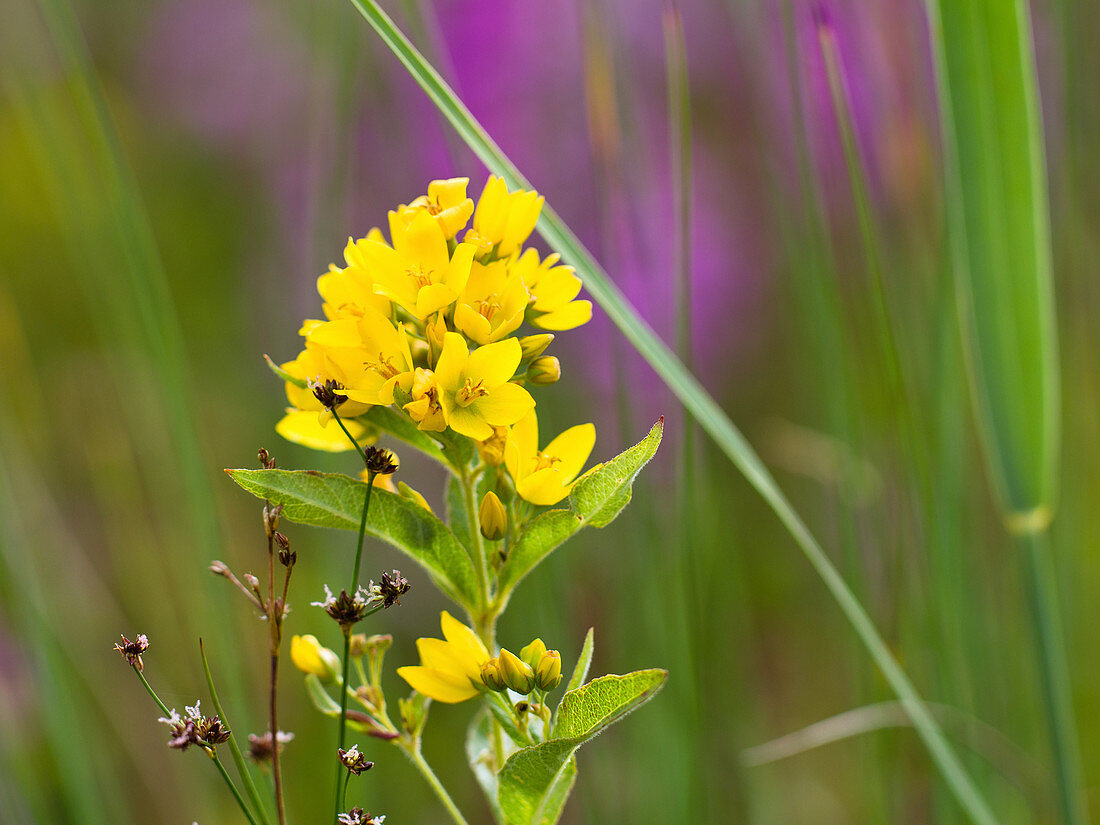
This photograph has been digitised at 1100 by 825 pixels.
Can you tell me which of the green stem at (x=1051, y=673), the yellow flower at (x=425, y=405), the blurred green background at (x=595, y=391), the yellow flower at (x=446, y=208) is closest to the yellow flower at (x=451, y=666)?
the yellow flower at (x=425, y=405)

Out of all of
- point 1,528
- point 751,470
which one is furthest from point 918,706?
point 1,528

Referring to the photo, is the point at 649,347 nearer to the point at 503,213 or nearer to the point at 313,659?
the point at 503,213

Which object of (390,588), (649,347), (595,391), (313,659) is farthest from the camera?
(595,391)

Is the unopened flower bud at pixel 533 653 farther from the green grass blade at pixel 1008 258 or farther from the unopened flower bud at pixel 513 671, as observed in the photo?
the green grass blade at pixel 1008 258

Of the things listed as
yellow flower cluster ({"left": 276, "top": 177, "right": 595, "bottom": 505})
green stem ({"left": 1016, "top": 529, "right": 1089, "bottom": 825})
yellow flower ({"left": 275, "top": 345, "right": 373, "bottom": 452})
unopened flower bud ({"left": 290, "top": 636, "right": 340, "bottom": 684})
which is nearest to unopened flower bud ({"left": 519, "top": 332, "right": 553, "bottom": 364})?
yellow flower cluster ({"left": 276, "top": 177, "right": 595, "bottom": 505})

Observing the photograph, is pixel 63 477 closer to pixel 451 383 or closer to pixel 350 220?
pixel 350 220

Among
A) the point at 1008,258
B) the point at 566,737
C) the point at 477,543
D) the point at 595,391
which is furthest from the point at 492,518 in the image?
the point at 595,391

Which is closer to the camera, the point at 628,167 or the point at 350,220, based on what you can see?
the point at 628,167
